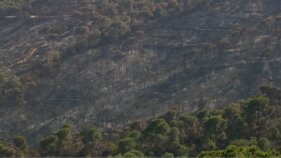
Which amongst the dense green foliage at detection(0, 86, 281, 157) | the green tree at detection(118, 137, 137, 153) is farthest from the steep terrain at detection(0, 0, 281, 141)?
the green tree at detection(118, 137, 137, 153)

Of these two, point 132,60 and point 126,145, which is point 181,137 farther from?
point 132,60

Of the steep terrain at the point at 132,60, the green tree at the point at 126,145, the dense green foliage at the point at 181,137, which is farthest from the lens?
the steep terrain at the point at 132,60

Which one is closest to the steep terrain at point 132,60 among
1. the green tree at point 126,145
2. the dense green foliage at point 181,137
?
the dense green foliage at point 181,137

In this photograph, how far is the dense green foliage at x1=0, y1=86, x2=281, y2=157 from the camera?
90.7 feet

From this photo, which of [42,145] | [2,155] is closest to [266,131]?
[42,145]

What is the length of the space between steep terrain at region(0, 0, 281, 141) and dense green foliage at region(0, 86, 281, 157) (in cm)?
1187

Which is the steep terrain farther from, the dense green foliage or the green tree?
the green tree

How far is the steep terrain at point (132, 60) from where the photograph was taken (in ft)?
147

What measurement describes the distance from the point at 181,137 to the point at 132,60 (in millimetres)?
25346

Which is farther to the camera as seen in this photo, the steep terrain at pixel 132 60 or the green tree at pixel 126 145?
the steep terrain at pixel 132 60

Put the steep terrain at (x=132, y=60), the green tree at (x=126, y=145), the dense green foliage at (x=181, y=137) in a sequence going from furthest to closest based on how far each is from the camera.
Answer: the steep terrain at (x=132, y=60)
the dense green foliage at (x=181, y=137)
the green tree at (x=126, y=145)

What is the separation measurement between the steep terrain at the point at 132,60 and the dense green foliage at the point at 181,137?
1187cm

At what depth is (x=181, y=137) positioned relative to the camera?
94.9 ft

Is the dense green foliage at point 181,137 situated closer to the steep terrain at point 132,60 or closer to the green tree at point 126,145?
the green tree at point 126,145
